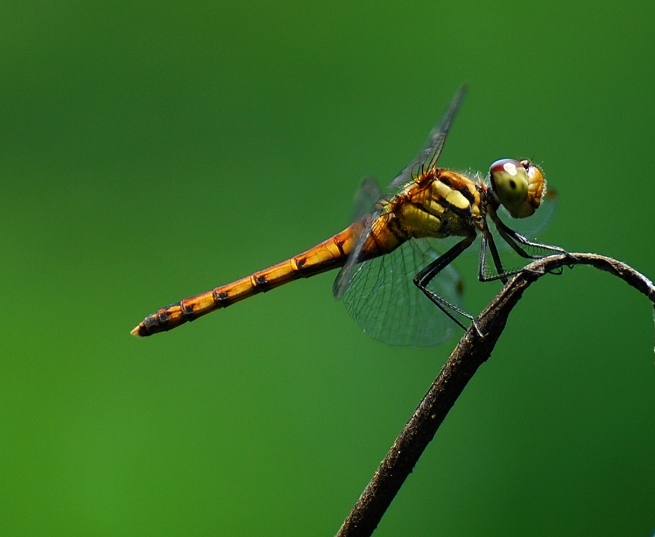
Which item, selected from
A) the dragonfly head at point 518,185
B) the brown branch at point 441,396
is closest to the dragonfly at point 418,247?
the dragonfly head at point 518,185

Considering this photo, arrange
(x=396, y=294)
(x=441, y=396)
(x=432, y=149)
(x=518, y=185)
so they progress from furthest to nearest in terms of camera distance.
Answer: (x=396, y=294) < (x=432, y=149) < (x=518, y=185) < (x=441, y=396)

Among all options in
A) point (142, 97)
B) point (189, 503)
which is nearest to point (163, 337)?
point (189, 503)

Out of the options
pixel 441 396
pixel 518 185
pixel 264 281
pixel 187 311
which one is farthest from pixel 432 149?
pixel 441 396

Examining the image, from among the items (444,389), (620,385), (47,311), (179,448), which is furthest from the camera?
(47,311)

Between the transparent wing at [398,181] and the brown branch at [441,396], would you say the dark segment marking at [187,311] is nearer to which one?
the transparent wing at [398,181]

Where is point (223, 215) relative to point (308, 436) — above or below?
above

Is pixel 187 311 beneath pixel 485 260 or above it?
above

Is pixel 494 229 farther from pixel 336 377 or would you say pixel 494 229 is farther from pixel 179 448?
pixel 179 448

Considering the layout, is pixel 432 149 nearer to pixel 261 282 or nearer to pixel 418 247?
pixel 418 247
